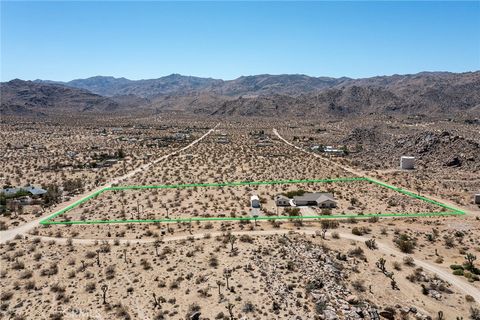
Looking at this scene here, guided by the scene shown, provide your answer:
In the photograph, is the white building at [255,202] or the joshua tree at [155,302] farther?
the white building at [255,202]

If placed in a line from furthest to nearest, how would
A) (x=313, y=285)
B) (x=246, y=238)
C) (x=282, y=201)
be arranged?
(x=282, y=201) < (x=246, y=238) < (x=313, y=285)

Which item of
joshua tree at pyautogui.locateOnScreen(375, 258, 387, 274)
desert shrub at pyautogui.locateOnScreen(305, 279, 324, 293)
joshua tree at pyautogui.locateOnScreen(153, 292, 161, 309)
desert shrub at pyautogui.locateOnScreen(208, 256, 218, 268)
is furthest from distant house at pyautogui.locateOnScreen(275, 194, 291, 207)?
joshua tree at pyautogui.locateOnScreen(153, 292, 161, 309)

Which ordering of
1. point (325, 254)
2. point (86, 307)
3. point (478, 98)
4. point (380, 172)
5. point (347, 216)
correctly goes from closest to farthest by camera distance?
1. point (86, 307)
2. point (325, 254)
3. point (347, 216)
4. point (380, 172)
5. point (478, 98)

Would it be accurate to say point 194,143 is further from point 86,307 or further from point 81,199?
point 86,307

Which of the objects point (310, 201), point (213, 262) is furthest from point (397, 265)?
point (310, 201)

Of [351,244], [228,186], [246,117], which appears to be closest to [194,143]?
[228,186]

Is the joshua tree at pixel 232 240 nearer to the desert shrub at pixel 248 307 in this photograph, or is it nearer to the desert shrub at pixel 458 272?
the desert shrub at pixel 248 307

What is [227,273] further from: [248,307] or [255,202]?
[255,202]

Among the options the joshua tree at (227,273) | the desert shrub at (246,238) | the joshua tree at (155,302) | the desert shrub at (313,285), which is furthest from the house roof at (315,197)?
the joshua tree at (155,302)
